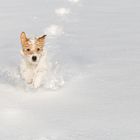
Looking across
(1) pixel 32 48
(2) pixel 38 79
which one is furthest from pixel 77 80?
(1) pixel 32 48

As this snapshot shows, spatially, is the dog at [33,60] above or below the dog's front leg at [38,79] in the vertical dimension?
above

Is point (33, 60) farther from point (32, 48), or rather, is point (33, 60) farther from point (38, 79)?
point (38, 79)

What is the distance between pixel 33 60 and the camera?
644cm

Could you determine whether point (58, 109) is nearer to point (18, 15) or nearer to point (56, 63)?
point (56, 63)

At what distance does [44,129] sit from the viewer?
15.6 feet

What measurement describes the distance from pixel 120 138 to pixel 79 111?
0.87m

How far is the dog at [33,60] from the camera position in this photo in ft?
21.1

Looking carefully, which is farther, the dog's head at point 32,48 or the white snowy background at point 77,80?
the dog's head at point 32,48

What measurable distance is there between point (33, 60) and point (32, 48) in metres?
0.14

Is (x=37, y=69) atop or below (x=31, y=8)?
below

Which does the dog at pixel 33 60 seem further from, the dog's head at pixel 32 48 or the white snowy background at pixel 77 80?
the white snowy background at pixel 77 80

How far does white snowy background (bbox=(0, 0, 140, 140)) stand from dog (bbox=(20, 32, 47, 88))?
129 mm

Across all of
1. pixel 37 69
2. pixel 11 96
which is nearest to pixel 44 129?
pixel 11 96

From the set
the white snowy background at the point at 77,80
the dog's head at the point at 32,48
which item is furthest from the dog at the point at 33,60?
the white snowy background at the point at 77,80
